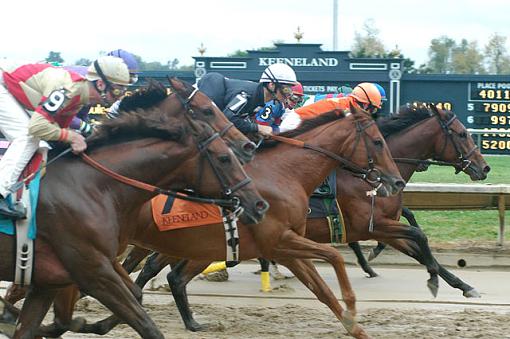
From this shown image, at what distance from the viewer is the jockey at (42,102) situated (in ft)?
16.4

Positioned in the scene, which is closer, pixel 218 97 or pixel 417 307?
pixel 218 97

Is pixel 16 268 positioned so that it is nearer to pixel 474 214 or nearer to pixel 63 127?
pixel 63 127

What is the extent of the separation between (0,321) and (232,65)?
43.6 ft

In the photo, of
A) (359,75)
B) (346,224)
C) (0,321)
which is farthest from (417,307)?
(359,75)

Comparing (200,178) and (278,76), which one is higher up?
(278,76)

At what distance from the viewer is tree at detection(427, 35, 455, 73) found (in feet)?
143

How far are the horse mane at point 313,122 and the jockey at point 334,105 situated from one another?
0.21 ft

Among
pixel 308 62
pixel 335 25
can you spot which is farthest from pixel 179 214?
pixel 335 25

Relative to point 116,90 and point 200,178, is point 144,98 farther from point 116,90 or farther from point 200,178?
point 200,178

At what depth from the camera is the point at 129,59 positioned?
22.9ft

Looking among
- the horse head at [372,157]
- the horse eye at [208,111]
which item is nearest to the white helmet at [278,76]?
the horse head at [372,157]

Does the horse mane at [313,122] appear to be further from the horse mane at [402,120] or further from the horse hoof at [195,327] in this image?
the horse hoof at [195,327]

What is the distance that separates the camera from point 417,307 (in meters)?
7.74

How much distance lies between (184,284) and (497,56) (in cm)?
3513
